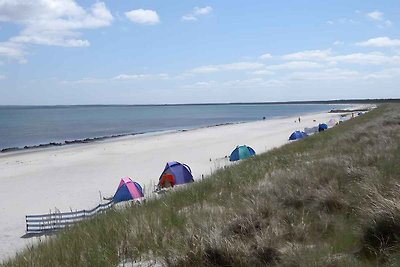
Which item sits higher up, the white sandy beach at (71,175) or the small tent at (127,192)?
the small tent at (127,192)

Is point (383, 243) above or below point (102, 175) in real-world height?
above

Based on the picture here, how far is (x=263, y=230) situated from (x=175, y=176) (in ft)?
37.8

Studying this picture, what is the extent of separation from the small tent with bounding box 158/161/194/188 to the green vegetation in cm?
852

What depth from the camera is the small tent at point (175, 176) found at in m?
15.5

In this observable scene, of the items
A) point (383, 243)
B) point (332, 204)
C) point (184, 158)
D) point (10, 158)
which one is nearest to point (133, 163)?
point (184, 158)

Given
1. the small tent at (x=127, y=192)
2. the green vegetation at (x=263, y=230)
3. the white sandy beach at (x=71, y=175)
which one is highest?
the green vegetation at (x=263, y=230)

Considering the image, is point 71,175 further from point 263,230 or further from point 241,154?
point 263,230

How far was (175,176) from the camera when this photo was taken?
15898mm

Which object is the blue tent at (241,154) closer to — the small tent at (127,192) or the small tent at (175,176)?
the small tent at (175,176)

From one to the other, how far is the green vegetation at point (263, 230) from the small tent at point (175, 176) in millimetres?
8522

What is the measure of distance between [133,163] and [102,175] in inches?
170

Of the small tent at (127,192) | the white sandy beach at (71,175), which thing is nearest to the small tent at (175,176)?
the white sandy beach at (71,175)

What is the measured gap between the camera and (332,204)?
5559 mm

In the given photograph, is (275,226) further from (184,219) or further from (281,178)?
(281,178)
